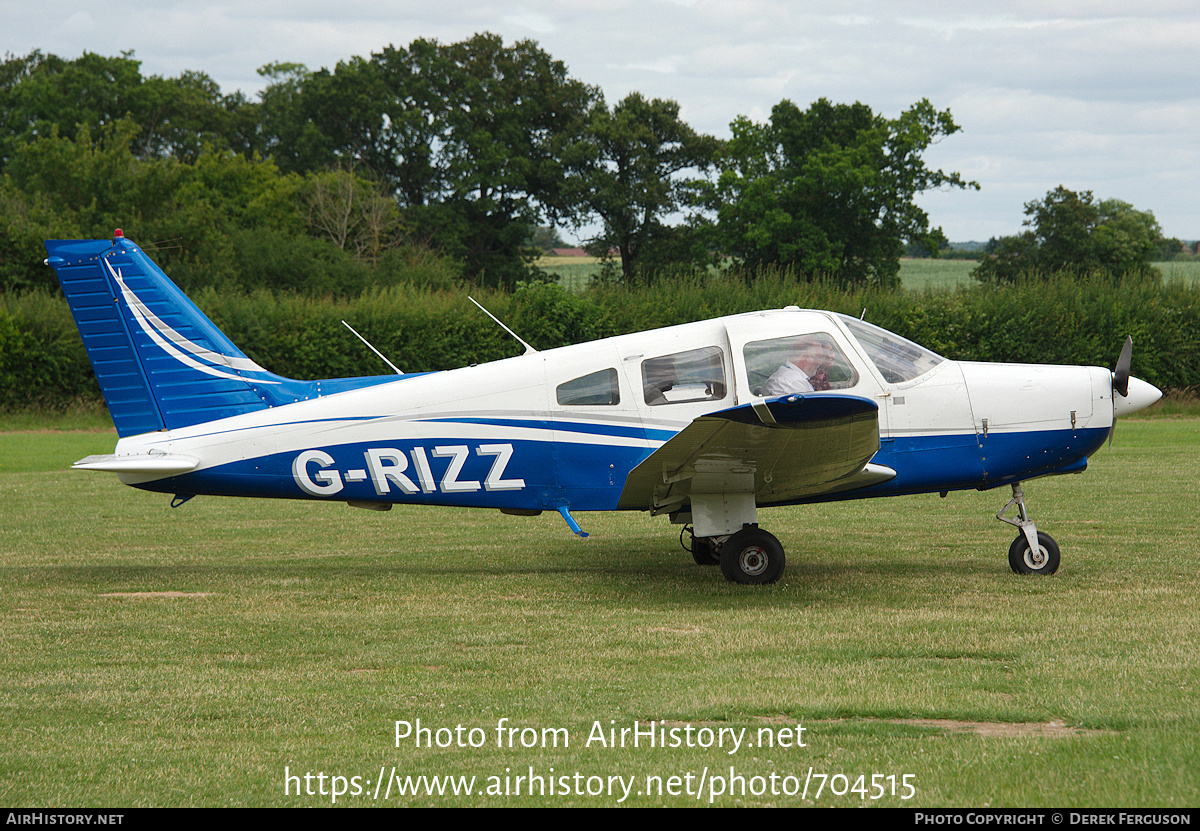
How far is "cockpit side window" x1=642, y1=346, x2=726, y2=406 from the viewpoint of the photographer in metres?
8.48

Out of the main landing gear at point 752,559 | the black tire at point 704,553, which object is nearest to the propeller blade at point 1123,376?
the main landing gear at point 752,559

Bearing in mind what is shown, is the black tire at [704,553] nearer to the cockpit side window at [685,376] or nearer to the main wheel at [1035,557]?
the cockpit side window at [685,376]

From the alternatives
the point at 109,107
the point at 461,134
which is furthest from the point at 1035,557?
the point at 109,107

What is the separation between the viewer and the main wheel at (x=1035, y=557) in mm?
8773

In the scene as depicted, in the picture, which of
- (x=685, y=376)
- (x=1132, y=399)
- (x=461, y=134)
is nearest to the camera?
(x=685, y=376)

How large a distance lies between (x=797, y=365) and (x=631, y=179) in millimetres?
43770

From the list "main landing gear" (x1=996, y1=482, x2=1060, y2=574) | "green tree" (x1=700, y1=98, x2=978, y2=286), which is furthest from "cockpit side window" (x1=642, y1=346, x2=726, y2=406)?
"green tree" (x1=700, y1=98, x2=978, y2=286)

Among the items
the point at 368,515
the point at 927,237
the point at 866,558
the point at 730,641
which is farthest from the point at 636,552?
the point at 927,237

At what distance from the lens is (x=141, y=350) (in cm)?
905

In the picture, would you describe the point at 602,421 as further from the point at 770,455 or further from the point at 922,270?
the point at 922,270

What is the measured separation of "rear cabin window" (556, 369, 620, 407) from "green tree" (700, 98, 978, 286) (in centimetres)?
3827

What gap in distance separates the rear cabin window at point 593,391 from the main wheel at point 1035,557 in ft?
11.8

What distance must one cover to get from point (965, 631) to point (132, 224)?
127 ft

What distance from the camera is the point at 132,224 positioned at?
128 ft
